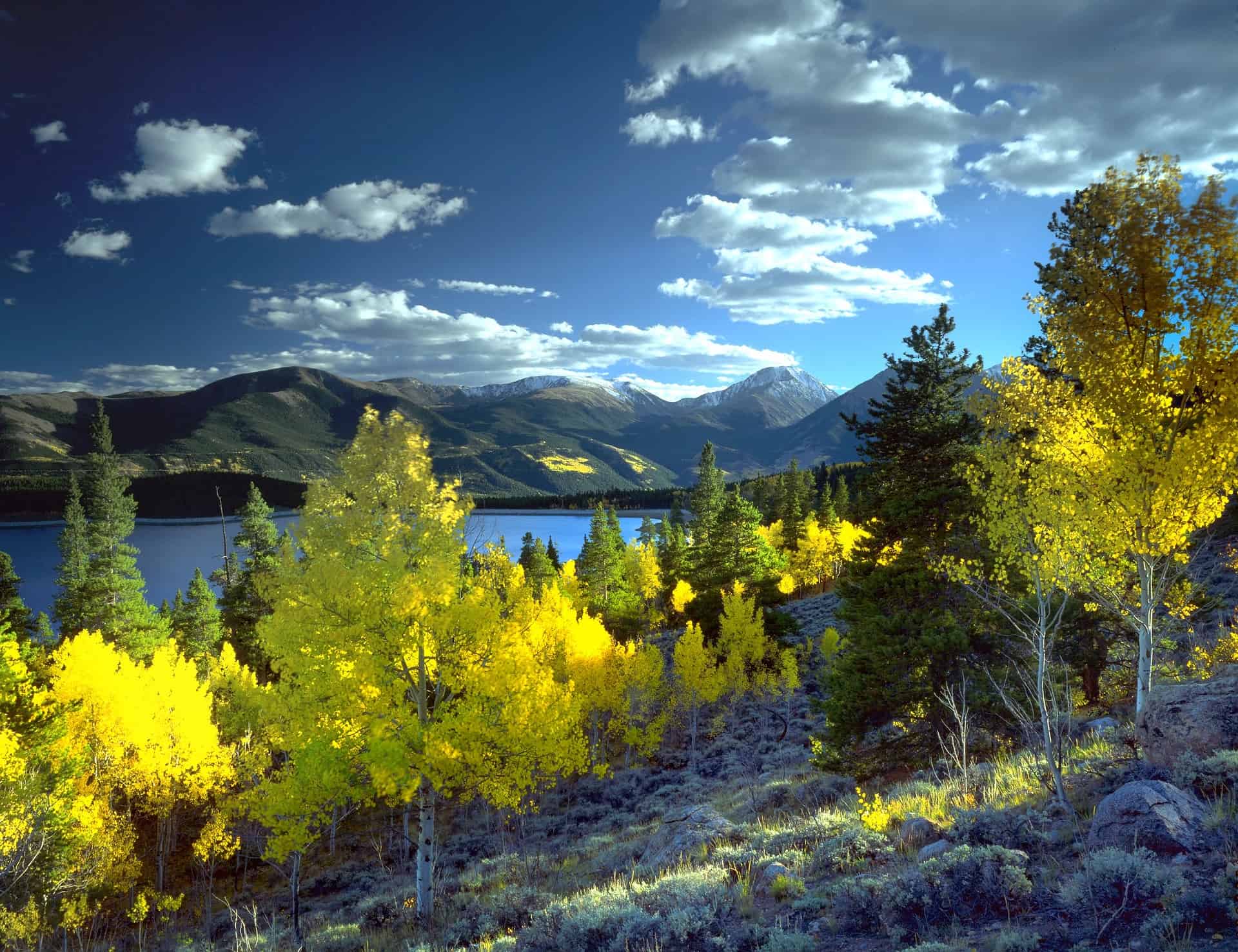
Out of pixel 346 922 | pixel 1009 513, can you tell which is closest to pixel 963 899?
pixel 1009 513

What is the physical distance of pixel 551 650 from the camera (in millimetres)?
27297

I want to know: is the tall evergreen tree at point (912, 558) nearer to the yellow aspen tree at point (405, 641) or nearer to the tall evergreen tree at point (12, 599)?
the yellow aspen tree at point (405, 641)

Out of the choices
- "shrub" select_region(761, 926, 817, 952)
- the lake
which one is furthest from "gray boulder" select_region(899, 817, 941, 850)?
the lake

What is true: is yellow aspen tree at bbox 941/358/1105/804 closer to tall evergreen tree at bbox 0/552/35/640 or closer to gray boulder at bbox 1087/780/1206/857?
gray boulder at bbox 1087/780/1206/857

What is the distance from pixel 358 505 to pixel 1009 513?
13559 mm

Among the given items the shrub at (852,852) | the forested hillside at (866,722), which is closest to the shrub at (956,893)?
the forested hillside at (866,722)

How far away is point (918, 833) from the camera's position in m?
8.35

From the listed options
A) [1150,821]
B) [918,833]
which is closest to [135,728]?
[918,833]

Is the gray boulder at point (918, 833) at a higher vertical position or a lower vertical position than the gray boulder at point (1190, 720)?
lower

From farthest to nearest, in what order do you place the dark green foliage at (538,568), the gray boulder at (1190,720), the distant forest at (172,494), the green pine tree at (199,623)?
the distant forest at (172,494)
the dark green foliage at (538,568)
the green pine tree at (199,623)
the gray boulder at (1190,720)

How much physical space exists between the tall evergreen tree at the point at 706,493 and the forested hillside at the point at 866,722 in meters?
31.5

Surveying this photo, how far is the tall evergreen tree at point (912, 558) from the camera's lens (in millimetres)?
16125

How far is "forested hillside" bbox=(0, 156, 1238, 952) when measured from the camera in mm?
6574

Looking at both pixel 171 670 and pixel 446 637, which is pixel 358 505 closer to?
pixel 446 637
